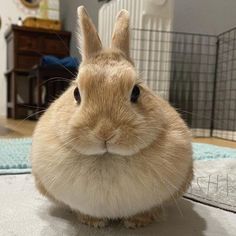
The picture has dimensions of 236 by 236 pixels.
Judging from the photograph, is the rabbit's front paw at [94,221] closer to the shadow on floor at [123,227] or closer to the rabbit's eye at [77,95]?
the shadow on floor at [123,227]

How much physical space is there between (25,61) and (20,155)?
270cm

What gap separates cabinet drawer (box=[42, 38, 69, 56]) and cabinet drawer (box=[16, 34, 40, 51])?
0.28ft

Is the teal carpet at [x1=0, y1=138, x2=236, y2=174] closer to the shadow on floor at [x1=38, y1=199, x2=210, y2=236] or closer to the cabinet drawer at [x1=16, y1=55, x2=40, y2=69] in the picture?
the shadow on floor at [x1=38, y1=199, x2=210, y2=236]

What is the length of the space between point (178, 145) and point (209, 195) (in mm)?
356

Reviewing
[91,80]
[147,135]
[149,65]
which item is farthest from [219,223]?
[149,65]

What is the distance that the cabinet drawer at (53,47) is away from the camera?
3895mm

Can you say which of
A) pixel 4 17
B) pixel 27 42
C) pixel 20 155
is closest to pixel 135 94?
pixel 20 155

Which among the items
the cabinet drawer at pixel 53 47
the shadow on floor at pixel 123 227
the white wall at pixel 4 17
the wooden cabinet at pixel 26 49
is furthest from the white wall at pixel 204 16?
the white wall at pixel 4 17

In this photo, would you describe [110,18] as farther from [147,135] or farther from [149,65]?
[147,135]

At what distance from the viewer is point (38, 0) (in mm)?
4406

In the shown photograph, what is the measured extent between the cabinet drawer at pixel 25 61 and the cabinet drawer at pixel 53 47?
0.46 ft

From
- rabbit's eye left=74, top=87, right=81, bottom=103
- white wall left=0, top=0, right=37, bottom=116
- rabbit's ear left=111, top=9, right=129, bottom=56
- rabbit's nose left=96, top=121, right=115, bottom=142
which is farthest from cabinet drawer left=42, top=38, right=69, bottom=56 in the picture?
rabbit's nose left=96, top=121, right=115, bottom=142

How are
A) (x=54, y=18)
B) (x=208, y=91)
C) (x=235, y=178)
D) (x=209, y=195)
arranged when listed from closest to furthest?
(x=209, y=195) < (x=235, y=178) < (x=208, y=91) < (x=54, y=18)

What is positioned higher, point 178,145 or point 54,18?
point 54,18
